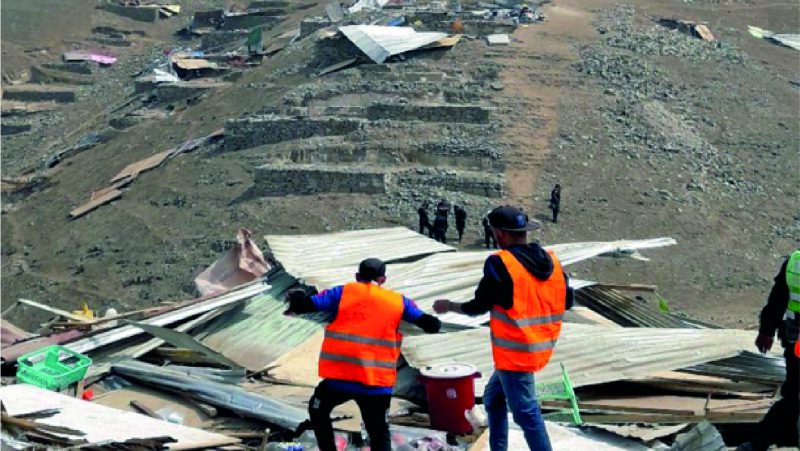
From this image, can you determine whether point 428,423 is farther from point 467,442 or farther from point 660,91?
point 660,91

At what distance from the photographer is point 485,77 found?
26.8 metres

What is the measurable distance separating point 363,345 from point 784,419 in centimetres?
224

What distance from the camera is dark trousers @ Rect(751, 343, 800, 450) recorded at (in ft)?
19.8

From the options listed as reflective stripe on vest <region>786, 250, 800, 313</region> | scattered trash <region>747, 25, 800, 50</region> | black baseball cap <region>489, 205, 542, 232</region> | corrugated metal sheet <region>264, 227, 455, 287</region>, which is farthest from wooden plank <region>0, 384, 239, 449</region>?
scattered trash <region>747, 25, 800, 50</region>

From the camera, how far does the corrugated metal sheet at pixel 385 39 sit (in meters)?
27.7

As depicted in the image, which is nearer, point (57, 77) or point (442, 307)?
point (442, 307)

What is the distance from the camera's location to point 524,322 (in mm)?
5676

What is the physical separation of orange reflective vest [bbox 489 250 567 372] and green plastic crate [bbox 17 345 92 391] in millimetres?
3335

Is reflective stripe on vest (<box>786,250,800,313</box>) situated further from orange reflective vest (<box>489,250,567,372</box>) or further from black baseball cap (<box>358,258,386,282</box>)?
black baseball cap (<box>358,258,386,282</box>)

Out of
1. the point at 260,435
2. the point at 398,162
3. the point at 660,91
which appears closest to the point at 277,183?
the point at 398,162

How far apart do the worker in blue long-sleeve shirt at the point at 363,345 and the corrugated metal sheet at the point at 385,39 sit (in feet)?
71.0

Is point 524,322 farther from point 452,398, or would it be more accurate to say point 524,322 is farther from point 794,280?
point 794,280

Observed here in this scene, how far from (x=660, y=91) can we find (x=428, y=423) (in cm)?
2240

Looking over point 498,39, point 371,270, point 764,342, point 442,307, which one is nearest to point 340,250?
point 371,270
